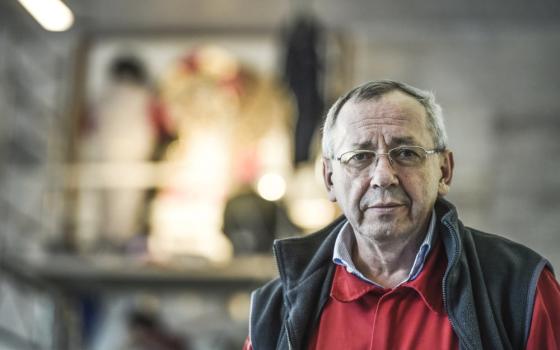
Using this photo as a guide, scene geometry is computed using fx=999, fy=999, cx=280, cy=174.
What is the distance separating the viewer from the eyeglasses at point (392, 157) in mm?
2035

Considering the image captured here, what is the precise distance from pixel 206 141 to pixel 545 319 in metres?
6.19

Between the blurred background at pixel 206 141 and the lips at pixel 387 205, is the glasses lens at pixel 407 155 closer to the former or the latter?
the lips at pixel 387 205

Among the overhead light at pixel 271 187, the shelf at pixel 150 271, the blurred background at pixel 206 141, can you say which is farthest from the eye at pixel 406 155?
the overhead light at pixel 271 187

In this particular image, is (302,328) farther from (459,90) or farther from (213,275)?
(459,90)

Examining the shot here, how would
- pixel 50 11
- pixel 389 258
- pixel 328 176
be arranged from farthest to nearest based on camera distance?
pixel 50 11
pixel 328 176
pixel 389 258

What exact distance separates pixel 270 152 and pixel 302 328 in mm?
5852

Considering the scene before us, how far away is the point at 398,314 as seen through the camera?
2.00 m

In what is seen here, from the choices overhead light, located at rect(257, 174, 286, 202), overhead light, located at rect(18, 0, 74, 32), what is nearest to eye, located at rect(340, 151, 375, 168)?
overhead light, located at rect(18, 0, 74, 32)

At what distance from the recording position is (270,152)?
7859 millimetres

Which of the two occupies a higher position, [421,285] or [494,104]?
[494,104]

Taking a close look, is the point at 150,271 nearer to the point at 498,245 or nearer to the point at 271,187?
the point at 271,187

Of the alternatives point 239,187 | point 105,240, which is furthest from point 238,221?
point 105,240

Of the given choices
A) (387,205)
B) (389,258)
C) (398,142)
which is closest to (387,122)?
(398,142)

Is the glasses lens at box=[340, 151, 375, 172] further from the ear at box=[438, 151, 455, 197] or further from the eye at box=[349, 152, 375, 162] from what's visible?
the ear at box=[438, 151, 455, 197]
